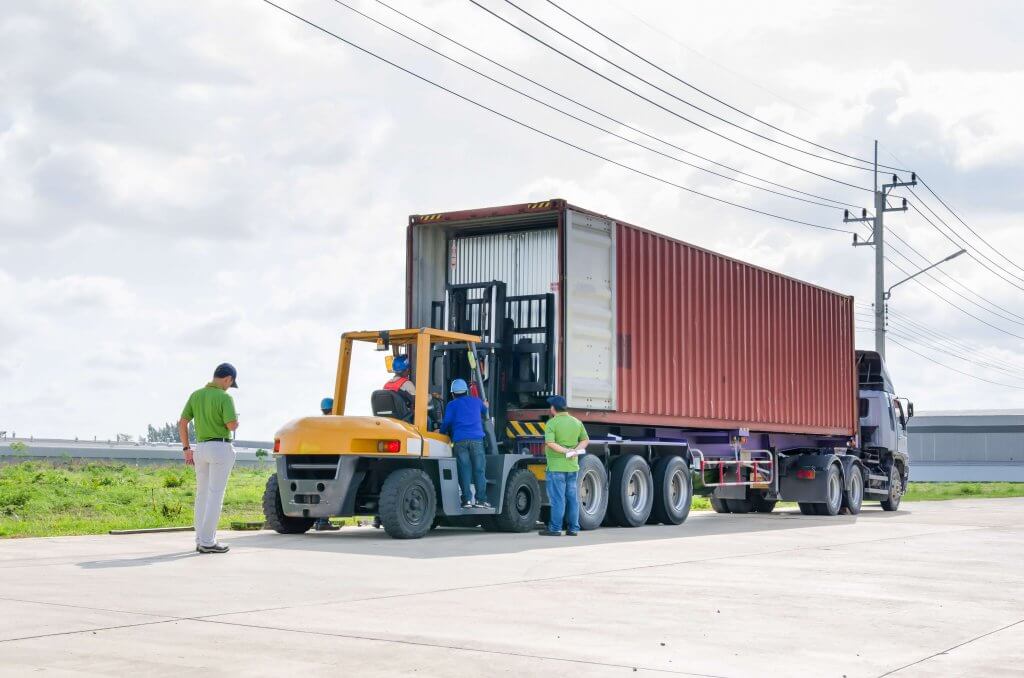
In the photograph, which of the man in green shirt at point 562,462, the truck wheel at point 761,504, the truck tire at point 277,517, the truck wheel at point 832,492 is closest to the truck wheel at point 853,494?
the truck wheel at point 832,492

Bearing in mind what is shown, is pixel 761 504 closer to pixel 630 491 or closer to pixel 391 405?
pixel 630 491

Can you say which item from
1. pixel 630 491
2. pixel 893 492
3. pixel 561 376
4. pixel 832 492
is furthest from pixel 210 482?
pixel 893 492

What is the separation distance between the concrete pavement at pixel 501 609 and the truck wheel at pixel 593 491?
2.59 meters

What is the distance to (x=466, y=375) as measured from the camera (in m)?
16.7

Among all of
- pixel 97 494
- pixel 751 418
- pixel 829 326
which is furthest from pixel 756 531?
pixel 97 494

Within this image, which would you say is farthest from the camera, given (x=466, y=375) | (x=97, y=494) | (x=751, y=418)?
(x=97, y=494)

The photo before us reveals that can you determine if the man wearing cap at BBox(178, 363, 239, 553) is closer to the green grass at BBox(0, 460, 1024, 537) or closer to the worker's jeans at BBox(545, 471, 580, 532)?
the green grass at BBox(0, 460, 1024, 537)

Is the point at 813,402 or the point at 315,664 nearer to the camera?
the point at 315,664

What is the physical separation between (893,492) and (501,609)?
21529 mm

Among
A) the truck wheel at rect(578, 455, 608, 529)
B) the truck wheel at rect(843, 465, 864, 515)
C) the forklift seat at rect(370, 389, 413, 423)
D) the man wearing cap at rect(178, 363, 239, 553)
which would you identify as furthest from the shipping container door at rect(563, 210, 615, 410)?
the truck wheel at rect(843, 465, 864, 515)

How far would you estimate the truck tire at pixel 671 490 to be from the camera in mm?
19141

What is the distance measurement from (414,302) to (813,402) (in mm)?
10273

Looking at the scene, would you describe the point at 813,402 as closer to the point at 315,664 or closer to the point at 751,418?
the point at 751,418

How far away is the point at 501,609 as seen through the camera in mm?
8562
